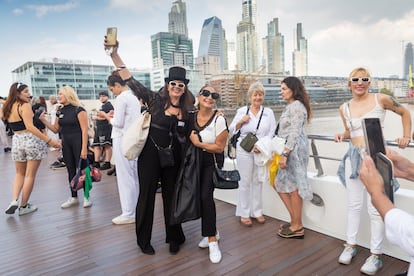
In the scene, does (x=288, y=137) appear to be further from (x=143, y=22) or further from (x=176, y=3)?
(x=176, y=3)

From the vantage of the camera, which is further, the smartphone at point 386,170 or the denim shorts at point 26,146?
the denim shorts at point 26,146

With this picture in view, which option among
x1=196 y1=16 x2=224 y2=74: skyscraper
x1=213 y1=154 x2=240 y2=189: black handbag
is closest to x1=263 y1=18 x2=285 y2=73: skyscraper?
x1=196 y1=16 x2=224 y2=74: skyscraper

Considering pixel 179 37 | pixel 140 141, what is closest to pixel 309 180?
pixel 140 141

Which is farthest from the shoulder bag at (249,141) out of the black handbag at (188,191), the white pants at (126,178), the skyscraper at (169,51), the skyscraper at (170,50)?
the skyscraper at (169,51)

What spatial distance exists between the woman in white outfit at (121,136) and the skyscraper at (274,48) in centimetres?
9206

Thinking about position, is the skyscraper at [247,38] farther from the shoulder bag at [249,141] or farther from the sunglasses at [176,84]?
the sunglasses at [176,84]

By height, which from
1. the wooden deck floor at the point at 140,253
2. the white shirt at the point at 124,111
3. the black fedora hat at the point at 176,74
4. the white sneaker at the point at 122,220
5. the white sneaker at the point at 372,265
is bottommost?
the wooden deck floor at the point at 140,253

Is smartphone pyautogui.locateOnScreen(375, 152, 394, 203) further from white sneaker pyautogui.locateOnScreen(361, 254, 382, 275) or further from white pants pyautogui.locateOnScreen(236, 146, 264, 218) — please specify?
white pants pyautogui.locateOnScreen(236, 146, 264, 218)

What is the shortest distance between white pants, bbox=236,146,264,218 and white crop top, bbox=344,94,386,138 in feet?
3.14

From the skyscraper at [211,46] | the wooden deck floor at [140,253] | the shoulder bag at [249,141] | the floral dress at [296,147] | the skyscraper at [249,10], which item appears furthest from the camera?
the skyscraper at [249,10]

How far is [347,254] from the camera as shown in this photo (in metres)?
2.07

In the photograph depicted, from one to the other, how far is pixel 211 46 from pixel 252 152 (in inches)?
3799

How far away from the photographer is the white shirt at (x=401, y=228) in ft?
2.62

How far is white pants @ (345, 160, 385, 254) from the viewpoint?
1.97 m
